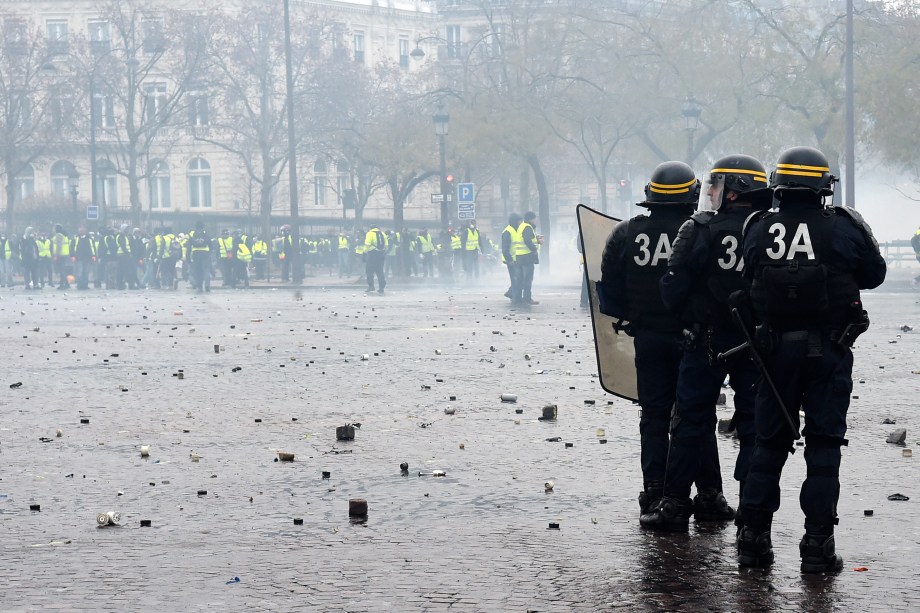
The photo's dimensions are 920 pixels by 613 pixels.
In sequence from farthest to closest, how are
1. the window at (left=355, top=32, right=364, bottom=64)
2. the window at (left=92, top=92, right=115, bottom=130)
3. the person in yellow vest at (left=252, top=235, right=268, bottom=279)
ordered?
the window at (left=355, top=32, right=364, bottom=64) < the window at (left=92, top=92, right=115, bottom=130) < the person in yellow vest at (left=252, top=235, right=268, bottom=279)

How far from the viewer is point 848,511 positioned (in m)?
7.42

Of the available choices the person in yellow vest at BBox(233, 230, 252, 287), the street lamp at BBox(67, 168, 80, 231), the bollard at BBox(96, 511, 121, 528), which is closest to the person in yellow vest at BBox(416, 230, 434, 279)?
Result: the person in yellow vest at BBox(233, 230, 252, 287)

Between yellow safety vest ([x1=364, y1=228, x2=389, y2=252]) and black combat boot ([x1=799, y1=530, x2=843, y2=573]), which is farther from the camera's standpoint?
yellow safety vest ([x1=364, y1=228, x2=389, y2=252])

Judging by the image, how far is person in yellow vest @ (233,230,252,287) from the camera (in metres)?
44.8

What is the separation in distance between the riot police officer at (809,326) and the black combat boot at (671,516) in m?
0.68

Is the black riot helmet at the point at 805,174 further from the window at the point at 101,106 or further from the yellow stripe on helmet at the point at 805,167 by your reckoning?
the window at the point at 101,106

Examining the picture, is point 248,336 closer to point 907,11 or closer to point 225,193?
point 907,11

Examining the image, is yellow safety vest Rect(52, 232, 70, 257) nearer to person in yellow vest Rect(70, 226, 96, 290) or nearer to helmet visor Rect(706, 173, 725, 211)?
person in yellow vest Rect(70, 226, 96, 290)

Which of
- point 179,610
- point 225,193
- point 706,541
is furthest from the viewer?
point 225,193

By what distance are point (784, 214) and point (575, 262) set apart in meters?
56.7

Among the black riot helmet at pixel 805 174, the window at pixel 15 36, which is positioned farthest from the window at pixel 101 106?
the black riot helmet at pixel 805 174

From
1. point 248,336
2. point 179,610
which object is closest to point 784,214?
point 179,610

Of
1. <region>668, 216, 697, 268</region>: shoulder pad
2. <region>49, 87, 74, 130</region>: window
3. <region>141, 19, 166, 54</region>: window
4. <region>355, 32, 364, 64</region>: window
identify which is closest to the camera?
<region>668, 216, 697, 268</region>: shoulder pad

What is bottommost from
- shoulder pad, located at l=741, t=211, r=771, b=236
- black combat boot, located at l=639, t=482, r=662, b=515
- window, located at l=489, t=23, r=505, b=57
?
black combat boot, located at l=639, t=482, r=662, b=515
